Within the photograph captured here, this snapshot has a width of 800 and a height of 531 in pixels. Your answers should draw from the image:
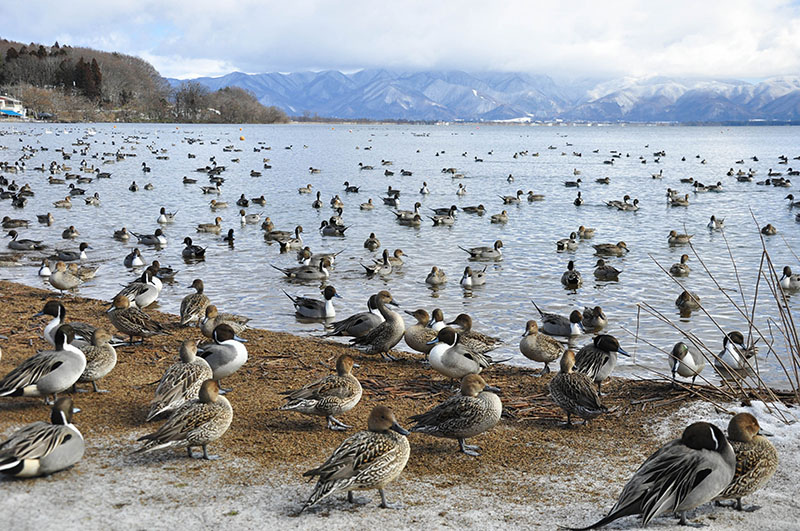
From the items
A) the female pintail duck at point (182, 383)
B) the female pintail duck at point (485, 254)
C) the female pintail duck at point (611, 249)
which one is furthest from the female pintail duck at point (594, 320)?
the female pintail duck at point (611, 249)

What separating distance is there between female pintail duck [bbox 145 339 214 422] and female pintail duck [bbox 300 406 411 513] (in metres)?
2.35

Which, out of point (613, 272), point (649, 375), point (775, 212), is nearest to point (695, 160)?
point (775, 212)

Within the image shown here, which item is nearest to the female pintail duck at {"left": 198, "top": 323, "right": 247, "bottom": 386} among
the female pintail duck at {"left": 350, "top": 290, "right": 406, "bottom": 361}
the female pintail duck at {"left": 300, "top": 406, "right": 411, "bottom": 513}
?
the female pintail duck at {"left": 350, "top": 290, "right": 406, "bottom": 361}

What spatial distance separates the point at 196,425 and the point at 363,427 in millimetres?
1942

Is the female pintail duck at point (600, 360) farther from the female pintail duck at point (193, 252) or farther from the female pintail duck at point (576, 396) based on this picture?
the female pintail duck at point (193, 252)

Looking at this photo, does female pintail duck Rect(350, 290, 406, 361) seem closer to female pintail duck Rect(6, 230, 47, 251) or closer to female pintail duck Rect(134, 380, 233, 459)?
female pintail duck Rect(134, 380, 233, 459)

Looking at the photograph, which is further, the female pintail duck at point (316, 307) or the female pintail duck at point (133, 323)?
the female pintail duck at point (316, 307)

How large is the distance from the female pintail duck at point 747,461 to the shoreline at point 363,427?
11.4 inches

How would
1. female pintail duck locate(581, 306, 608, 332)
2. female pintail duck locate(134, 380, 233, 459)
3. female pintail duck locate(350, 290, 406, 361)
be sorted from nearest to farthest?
female pintail duck locate(134, 380, 233, 459)
female pintail duck locate(350, 290, 406, 361)
female pintail duck locate(581, 306, 608, 332)

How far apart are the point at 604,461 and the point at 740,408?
79.5 inches

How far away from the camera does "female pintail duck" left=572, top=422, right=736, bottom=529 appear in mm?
5277

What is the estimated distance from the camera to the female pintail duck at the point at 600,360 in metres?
8.96

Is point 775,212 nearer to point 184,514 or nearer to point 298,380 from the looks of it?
point 298,380

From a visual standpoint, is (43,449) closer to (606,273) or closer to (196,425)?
(196,425)
